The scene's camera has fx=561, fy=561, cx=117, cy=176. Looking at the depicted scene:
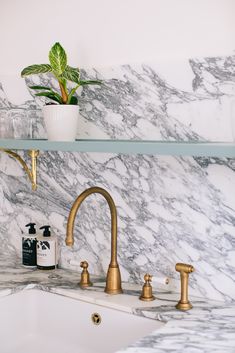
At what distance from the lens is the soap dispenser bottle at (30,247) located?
2205 mm

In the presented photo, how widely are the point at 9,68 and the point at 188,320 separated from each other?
1.28 meters

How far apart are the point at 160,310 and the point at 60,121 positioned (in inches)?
27.6

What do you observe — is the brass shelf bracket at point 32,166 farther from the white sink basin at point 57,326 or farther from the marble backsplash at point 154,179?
the white sink basin at point 57,326

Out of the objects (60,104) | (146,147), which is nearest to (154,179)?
(146,147)

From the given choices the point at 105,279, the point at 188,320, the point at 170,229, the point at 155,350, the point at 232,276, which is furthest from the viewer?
the point at 105,279

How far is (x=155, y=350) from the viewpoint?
140 cm

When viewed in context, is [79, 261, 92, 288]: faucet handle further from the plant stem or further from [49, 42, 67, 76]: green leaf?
[49, 42, 67, 76]: green leaf

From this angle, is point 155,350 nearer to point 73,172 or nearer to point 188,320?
point 188,320

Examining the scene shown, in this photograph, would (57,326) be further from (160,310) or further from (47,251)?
(160,310)

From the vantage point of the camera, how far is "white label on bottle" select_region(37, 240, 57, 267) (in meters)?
2.16

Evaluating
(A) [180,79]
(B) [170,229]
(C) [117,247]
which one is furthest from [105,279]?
(A) [180,79]

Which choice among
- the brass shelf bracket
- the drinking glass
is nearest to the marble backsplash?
the brass shelf bracket

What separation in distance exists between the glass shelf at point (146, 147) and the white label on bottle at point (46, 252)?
41 centimetres

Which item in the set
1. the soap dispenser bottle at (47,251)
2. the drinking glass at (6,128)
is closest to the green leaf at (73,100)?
the drinking glass at (6,128)
